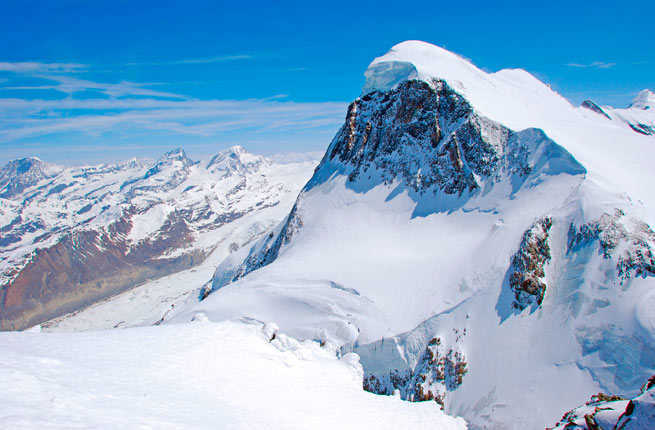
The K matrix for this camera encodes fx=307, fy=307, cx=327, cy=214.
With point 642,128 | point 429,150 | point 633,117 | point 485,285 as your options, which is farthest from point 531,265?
point 633,117

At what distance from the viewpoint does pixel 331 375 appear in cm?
2161

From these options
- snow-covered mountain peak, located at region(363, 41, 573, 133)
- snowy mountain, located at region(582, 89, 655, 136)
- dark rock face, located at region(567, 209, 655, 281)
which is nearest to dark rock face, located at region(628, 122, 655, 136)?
snowy mountain, located at region(582, 89, 655, 136)

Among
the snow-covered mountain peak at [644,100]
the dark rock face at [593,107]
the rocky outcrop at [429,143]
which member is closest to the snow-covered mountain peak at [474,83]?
the rocky outcrop at [429,143]

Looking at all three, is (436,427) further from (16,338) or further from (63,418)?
(16,338)

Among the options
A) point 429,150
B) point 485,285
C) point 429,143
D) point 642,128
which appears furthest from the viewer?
point 642,128

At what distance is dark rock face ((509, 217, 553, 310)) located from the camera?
30516 mm

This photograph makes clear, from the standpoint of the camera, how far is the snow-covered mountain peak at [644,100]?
3917 inches

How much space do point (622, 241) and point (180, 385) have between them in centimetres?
3686

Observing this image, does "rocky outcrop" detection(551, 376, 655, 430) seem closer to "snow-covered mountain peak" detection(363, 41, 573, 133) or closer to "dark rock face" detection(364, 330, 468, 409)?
"dark rock face" detection(364, 330, 468, 409)

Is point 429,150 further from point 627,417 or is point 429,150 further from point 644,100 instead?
point 644,100

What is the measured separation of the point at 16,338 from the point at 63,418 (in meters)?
9.95

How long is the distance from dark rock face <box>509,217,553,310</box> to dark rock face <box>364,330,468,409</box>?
707 cm

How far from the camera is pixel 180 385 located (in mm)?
13461

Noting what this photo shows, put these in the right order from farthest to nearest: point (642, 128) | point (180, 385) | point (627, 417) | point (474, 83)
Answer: point (642, 128) < point (474, 83) < point (180, 385) < point (627, 417)
